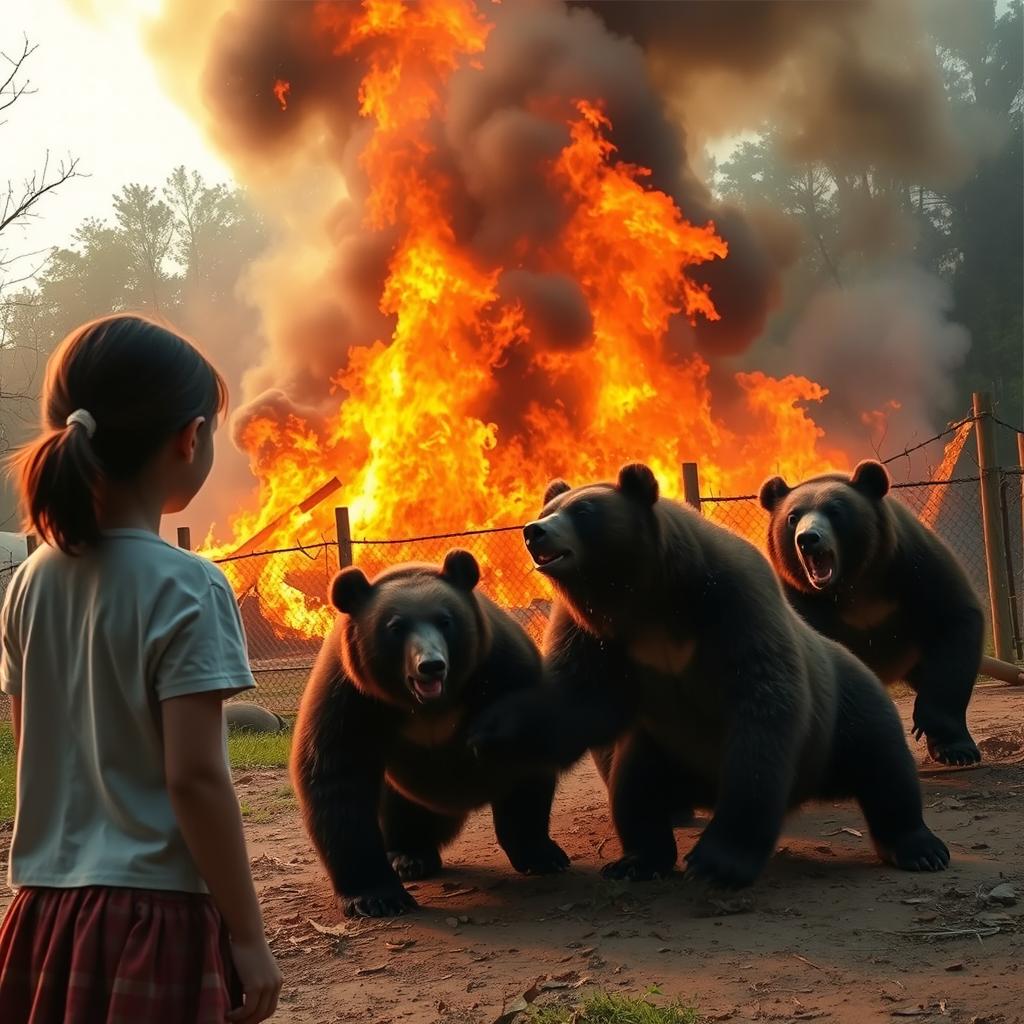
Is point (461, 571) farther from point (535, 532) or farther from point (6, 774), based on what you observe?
point (6, 774)

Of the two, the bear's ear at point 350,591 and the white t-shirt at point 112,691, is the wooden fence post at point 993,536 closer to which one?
the bear's ear at point 350,591

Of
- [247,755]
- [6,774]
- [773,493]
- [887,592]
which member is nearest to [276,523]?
[6,774]

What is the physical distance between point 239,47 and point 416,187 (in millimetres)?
5712

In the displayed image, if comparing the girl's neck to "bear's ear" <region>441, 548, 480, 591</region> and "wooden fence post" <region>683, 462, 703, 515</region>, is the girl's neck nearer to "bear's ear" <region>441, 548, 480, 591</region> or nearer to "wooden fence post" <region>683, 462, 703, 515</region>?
"bear's ear" <region>441, 548, 480, 591</region>

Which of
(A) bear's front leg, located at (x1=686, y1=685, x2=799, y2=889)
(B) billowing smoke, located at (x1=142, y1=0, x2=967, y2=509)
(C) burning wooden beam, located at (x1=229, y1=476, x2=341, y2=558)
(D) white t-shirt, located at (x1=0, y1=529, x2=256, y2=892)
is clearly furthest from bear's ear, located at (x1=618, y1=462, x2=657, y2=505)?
(B) billowing smoke, located at (x1=142, y1=0, x2=967, y2=509)

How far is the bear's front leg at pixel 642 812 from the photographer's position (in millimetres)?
5164

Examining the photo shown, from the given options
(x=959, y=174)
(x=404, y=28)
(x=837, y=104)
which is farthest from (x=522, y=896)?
(x=959, y=174)

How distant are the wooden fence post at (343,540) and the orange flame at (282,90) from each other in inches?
694

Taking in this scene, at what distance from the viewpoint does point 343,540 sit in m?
12.0

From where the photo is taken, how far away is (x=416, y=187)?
2483cm

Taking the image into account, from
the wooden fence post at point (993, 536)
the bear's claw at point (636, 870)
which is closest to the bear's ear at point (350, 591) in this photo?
the bear's claw at point (636, 870)

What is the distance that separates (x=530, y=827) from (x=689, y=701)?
94 cm

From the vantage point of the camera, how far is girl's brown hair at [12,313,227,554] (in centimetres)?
219

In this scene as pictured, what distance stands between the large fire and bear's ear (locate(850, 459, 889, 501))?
13.4 metres
